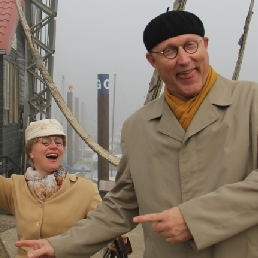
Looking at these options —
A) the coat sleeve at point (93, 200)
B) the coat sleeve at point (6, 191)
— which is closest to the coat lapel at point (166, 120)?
the coat sleeve at point (93, 200)

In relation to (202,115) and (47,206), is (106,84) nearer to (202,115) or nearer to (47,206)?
(47,206)

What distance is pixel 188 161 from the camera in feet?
4.42

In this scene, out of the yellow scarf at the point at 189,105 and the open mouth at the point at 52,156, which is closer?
the yellow scarf at the point at 189,105

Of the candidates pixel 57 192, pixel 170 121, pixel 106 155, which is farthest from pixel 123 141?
pixel 106 155

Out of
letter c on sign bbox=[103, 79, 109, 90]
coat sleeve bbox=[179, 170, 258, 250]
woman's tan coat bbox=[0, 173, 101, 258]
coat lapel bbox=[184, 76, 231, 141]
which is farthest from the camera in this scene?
letter c on sign bbox=[103, 79, 109, 90]

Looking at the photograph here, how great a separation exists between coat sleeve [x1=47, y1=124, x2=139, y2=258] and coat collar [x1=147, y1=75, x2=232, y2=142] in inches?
8.4

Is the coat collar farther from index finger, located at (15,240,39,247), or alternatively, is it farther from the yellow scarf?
index finger, located at (15,240,39,247)

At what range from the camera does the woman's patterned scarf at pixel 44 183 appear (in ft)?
7.57

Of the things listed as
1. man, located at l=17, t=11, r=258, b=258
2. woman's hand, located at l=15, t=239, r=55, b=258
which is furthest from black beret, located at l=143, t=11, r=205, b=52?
woman's hand, located at l=15, t=239, r=55, b=258

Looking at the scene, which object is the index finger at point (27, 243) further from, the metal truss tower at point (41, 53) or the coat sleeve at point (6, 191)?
the metal truss tower at point (41, 53)

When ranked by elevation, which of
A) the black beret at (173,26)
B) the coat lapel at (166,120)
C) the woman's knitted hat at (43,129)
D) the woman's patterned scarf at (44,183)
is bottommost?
the woman's patterned scarf at (44,183)

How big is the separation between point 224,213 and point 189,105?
39cm

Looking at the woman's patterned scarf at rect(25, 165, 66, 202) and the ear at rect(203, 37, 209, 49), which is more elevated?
the ear at rect(203, 37, 209, 49)

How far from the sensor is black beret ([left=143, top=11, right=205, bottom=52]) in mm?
1375
